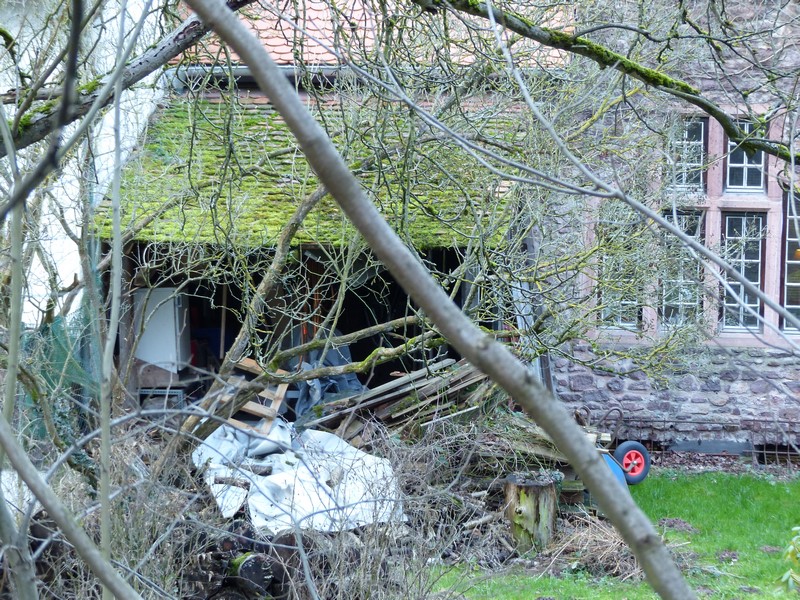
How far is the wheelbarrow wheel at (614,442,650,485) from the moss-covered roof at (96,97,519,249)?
10.2 feet

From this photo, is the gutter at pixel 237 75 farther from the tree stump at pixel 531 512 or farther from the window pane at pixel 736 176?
the window pane at pixel 736 176

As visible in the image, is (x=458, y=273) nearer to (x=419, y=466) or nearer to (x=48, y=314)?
(x=419, y=466)

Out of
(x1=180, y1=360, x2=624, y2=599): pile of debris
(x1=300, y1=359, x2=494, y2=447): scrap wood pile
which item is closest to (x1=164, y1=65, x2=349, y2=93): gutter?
(x1=180, y1=360, x2=624, y2=599): pile of debris

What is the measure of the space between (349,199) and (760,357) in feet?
32.5

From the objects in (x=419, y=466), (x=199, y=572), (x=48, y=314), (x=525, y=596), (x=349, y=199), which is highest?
(x=349, y=199)

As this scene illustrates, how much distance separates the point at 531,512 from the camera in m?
7.22

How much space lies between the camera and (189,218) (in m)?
7.16

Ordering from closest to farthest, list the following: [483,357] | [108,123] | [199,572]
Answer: [483,357] → [199,572] → [108,123]

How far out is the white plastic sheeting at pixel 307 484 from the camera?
423 cm

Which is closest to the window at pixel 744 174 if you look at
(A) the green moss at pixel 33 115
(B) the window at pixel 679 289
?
(B) the window at pixel 679 289

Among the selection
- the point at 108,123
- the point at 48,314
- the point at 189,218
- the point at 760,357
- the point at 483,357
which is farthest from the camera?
the point at 760,357

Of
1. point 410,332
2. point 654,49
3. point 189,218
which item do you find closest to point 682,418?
point 410,332

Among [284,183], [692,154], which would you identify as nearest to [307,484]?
[284,183]

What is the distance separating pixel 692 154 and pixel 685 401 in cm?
330
